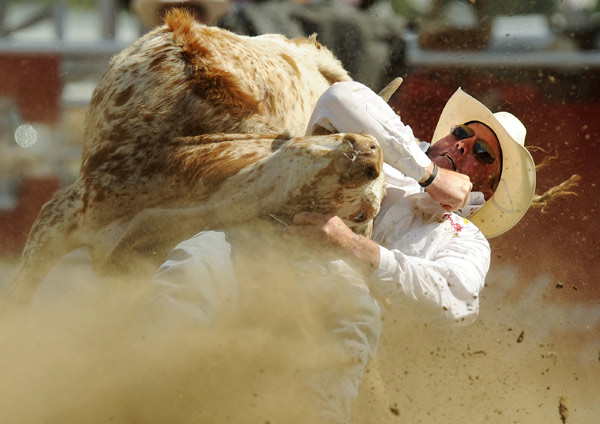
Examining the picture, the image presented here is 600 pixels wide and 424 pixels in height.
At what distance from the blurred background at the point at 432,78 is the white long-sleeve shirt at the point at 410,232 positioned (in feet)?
5.54

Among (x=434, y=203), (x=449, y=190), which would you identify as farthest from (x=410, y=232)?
(x=449, y=190)

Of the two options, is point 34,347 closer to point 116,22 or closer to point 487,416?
point 487,416

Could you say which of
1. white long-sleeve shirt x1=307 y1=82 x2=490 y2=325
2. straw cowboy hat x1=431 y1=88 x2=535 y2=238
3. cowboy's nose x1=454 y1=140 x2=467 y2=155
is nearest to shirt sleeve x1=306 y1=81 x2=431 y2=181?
white long-sleeve shirt x1=307 y1=82 x2=490 y2=325

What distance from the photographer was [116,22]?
5367 mm

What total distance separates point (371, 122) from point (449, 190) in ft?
1.41

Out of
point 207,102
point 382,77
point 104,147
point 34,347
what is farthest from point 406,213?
point 382,77

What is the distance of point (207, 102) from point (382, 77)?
242 centimetres

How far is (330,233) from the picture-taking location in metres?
2.83

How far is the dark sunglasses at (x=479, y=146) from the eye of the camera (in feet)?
12.1

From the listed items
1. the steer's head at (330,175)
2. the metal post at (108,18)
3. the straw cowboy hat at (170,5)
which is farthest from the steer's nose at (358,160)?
the metal post at (108,18)

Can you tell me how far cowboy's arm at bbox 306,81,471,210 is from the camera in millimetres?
2930

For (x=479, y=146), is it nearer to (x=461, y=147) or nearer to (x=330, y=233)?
(x=461, y=147)

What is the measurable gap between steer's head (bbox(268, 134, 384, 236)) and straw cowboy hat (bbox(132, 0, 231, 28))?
226cm

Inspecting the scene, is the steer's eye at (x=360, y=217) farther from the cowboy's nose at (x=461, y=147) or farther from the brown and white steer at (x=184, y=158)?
the cowboy's nose at (x=461, y=147)
